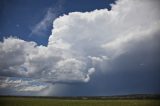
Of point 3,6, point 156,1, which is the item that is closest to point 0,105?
point 3,6

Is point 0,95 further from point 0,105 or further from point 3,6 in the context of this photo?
point 3,6

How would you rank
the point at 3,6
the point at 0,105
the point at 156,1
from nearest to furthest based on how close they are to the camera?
the point at 3,6 → the point at 156,1 → the point at 0,105

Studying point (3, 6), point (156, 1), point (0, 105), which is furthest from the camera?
point (0, 105)

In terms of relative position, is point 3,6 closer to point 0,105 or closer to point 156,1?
point 0,105

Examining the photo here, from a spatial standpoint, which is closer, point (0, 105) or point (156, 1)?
point (156, 1)

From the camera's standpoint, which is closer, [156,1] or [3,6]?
[3,6]

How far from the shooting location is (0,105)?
17094 millimetres

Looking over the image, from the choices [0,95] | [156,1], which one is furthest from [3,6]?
[156,1]

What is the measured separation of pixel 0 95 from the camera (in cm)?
1742

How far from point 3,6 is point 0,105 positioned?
6.16m

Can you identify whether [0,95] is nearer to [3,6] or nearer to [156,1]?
[3,6]

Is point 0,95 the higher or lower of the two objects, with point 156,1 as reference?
lower

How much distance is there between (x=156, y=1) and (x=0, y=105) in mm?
10910

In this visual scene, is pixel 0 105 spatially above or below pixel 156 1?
below
